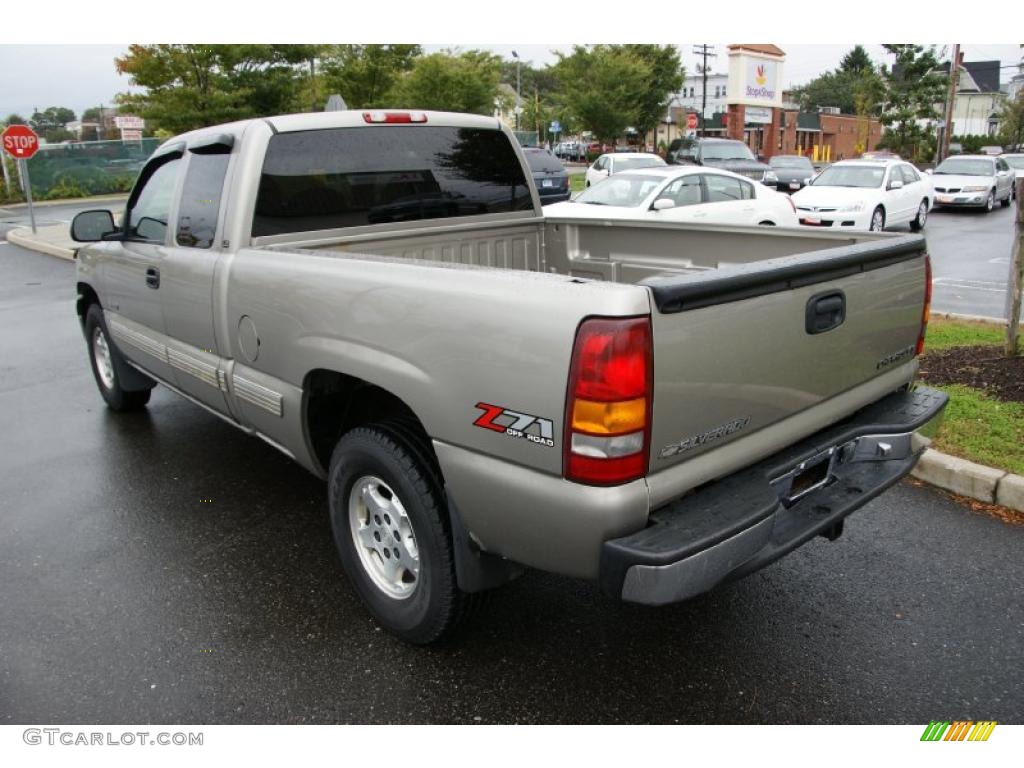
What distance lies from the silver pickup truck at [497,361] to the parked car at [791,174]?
2369cm

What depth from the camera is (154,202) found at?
183 inches

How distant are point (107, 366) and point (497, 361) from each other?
4.64m

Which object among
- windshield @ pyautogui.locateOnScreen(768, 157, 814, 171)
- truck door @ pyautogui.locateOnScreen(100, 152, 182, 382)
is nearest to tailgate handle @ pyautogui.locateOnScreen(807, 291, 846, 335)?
truck door @ pyautogui.locateOnScreen(100, 152, 182, 382)

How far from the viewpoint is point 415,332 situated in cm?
268

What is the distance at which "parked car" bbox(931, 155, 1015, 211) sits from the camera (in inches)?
843

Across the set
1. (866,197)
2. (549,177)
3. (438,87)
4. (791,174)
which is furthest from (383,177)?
(438,87)

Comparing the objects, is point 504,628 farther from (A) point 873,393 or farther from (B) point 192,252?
(B) point 192,252

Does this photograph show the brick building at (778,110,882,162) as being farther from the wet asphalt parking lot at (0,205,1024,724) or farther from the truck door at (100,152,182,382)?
the wet asphalt parking lot at (0,205,1024,724)

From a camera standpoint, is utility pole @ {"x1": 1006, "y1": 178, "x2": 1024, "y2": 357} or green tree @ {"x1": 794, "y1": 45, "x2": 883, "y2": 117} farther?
green tree @ {"x1": 794, "y1": 45, "x2": 883, "y2": 117}

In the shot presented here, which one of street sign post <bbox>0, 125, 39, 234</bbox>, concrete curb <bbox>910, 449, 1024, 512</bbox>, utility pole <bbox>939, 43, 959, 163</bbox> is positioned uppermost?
utility pole <bbox>939, 43, 959, 163</bbox>

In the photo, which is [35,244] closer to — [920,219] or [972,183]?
[920,219]

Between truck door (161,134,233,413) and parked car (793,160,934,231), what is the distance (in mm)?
13203

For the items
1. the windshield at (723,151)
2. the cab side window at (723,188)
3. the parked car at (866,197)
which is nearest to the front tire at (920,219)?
the parked car at (866,197)
